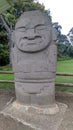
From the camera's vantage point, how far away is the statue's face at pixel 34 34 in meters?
4.55

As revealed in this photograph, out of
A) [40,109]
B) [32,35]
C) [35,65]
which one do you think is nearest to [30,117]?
[40,109]

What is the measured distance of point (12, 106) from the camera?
15.4 ft

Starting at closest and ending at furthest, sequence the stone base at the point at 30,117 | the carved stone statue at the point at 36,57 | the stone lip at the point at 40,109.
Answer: the stone base at the point at 30,117
the stone lip at the point at 40,109
the carved stone statue at the point at 36,57

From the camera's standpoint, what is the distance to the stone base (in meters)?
4.07

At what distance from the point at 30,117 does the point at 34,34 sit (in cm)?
154

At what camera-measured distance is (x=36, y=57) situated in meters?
4.59

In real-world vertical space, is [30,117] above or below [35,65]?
below

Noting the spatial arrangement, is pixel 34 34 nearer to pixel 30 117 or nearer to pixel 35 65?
pixel 35 65

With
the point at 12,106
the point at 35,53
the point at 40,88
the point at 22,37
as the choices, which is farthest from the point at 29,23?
the point at 12,106

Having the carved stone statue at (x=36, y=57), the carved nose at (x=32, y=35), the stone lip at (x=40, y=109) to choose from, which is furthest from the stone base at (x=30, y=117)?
the carved nose at (x=32, y=35)

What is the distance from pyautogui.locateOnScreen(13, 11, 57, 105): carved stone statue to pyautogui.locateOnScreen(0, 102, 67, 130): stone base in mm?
169

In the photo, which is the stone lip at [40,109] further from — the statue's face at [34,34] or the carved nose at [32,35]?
the carved nose at [32,35]

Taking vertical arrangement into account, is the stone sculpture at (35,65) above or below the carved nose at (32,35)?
below

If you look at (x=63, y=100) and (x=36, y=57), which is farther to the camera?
(x=63, y=100)
